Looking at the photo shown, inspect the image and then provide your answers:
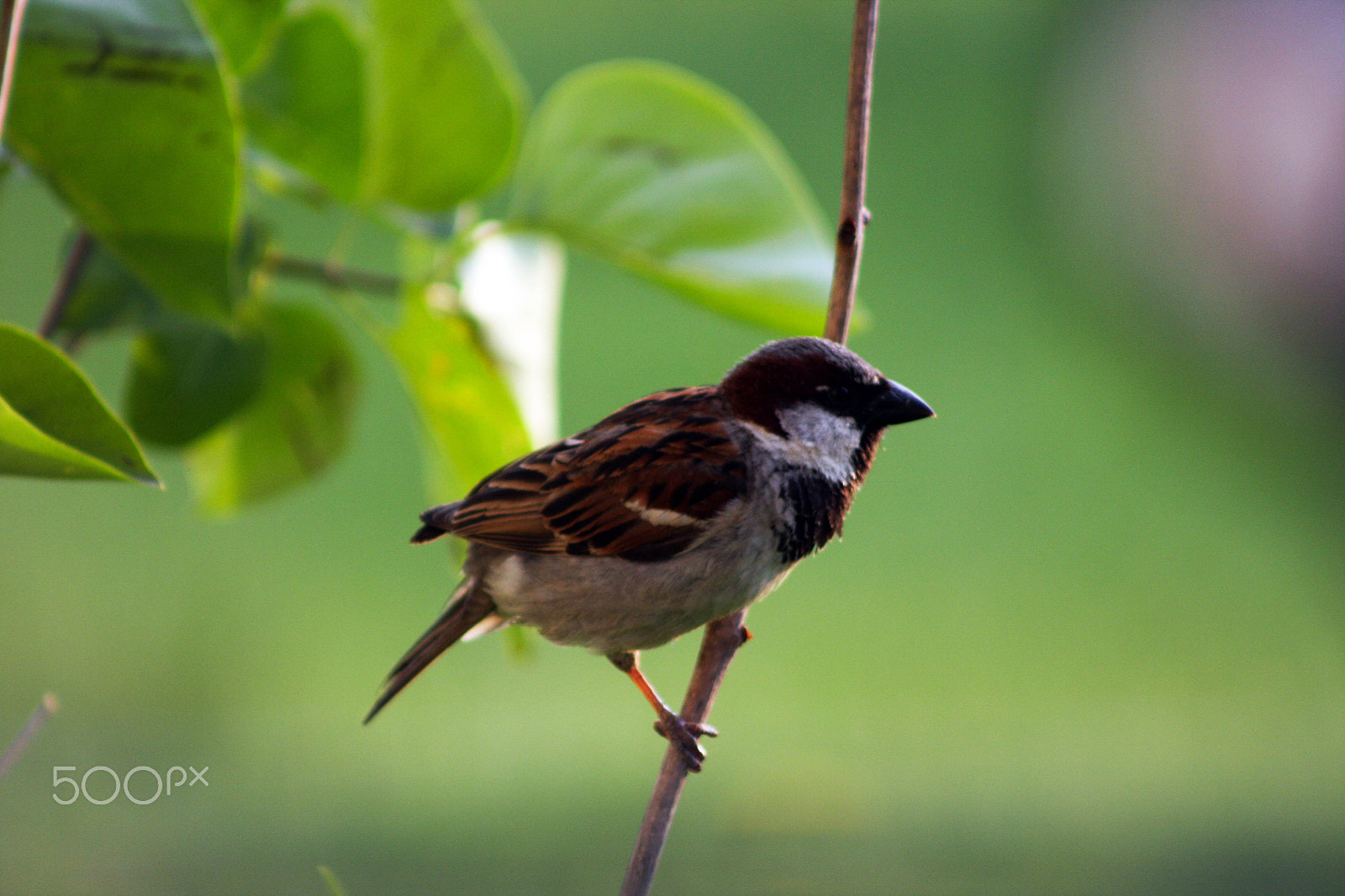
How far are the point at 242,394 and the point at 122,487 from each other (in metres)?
1.34

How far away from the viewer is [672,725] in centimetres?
73

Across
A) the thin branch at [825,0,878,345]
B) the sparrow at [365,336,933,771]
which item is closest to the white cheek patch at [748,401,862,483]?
the sparrow at [365,336,933,771]

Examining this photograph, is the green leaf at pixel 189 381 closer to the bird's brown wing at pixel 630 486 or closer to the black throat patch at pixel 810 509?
the bird's brown wing at pixel 630 486

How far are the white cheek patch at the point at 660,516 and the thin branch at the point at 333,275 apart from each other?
0.71ft

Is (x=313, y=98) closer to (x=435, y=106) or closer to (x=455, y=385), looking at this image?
(x=435, y=106)

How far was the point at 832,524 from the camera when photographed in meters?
0.75

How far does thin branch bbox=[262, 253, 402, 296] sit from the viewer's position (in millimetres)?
768

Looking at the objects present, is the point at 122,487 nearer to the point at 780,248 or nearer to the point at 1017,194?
the point at 780,248

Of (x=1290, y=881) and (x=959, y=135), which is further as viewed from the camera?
(x=959, y=135)

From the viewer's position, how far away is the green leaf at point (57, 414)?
18.1 inches

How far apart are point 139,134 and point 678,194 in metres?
0.33

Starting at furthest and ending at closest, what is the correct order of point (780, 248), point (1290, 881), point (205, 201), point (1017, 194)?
point (1017, 194), point (1290, 881), point (780, 248), point (205, 201)

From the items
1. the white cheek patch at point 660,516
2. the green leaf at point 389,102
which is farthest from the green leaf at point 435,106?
the white cheek patch at point 660,516

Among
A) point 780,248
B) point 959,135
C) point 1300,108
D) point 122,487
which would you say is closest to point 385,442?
point 122,487
